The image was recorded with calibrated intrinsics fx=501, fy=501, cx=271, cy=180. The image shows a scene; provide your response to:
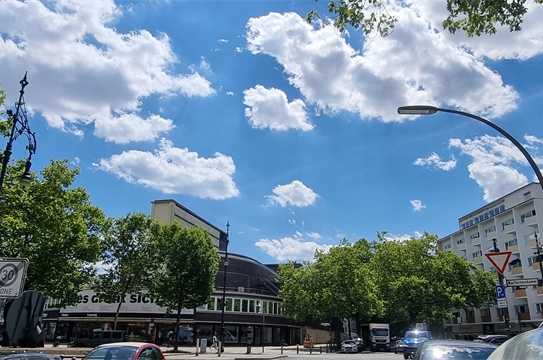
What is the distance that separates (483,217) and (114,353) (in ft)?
265

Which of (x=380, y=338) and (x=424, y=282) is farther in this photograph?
(x=424, y=282)

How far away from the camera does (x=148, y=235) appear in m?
50.2

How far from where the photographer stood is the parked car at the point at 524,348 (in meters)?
2.54

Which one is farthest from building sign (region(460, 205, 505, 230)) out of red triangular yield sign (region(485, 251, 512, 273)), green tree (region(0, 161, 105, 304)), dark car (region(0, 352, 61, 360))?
dark car (region(0, 352, 61, 360))

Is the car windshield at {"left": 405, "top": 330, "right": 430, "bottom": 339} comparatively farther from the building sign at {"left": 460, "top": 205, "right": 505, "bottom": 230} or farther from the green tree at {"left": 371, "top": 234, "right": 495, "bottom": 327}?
the building sign at {"left": 460, "top": 205, "right": 505, "bottom": 230}

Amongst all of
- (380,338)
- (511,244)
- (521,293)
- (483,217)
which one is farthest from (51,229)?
(483,217)

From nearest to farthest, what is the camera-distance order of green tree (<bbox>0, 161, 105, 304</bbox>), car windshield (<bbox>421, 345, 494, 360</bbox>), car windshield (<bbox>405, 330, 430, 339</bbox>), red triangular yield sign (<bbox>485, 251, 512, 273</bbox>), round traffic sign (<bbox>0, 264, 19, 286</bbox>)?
round traffic sign (<bbox>0, 264, 19, 286</bbox>), car windshield (<bbox>421, 345, 494, 360</bbox>), red triangular yield sign (<bbox>485, 251, 512, 273</bbox>), green tree (<bbox>0, 161, 105, 304</bbox>), car windshield (<bbox>405, 330, 430, 339</bbox>)

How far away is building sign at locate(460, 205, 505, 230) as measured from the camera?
76.9 metres

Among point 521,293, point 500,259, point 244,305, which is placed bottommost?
point 500,259

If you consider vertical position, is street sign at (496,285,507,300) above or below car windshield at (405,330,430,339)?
above

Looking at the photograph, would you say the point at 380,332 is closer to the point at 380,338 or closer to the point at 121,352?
the point at 380,338

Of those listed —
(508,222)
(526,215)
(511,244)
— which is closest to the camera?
(526,215)

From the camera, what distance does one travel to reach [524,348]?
8.75 ft

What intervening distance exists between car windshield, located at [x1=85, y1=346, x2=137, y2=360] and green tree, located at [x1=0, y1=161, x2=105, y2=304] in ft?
46.8
